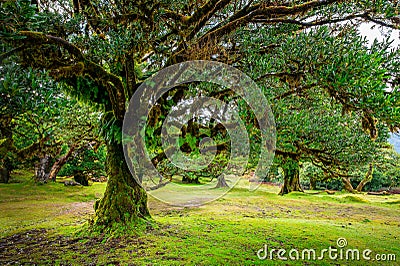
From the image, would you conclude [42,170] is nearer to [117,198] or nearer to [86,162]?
[86,162]

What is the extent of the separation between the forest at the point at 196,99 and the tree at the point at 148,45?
1.0 inches

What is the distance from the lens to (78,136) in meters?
9.15

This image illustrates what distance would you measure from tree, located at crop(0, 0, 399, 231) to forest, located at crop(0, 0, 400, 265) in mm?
26

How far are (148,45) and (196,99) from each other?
4.89ft

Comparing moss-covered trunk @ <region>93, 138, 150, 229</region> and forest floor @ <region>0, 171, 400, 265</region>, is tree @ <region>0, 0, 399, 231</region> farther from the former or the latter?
forest floor @ <region>0, 171, 400, 265</region>

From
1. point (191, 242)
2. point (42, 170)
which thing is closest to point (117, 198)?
point (191, 242)

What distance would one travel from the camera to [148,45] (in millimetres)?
4555

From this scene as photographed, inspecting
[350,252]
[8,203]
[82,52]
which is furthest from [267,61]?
[8,203]

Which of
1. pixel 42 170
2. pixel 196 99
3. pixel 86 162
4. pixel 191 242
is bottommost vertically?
pixel 191 242

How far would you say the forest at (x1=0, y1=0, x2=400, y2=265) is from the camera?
3418 millimetres

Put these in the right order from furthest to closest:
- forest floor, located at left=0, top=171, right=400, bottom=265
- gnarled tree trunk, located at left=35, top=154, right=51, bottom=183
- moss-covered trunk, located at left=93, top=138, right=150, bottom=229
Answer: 1. gnarled tree trunk, located at left=35, top=154, right=51, bottom=183
2. moss-covered trunk, located at left=93, top=138, right=150, bottom=229
3. forest floor, located at left=0, top=171, right=400, bottom=265

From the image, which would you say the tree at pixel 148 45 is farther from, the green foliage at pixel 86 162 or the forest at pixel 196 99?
the green foliage at pixel 86 162

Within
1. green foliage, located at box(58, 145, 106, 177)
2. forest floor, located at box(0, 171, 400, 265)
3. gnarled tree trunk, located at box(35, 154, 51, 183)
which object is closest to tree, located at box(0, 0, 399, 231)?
forest floor, located at box(0, 171, 400, 265)

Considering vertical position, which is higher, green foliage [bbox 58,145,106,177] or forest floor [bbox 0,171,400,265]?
green foliage [bbox 58,145,106,177]
